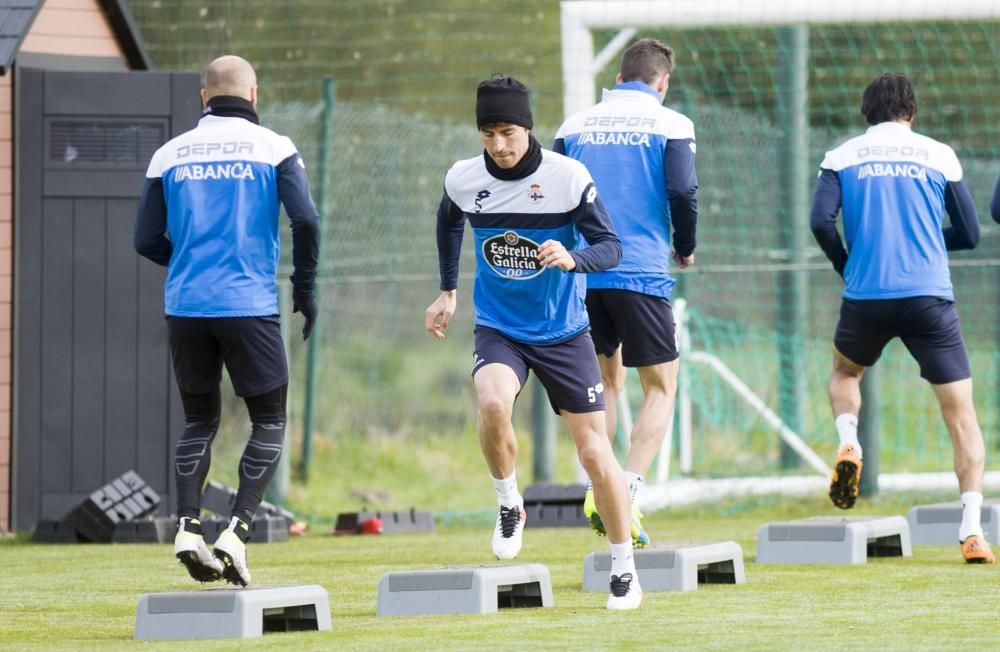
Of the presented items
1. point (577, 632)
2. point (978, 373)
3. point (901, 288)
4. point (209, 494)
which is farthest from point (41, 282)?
point (978, 373)

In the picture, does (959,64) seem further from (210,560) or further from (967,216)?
(210,560)

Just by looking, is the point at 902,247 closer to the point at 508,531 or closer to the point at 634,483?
the point at 634,483

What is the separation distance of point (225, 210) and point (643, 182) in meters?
2.18

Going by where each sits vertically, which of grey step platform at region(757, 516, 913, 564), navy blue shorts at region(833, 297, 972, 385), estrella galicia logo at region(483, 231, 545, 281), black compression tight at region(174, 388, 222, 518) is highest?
estrella galicia logo at region(483, 231, 545, 281)

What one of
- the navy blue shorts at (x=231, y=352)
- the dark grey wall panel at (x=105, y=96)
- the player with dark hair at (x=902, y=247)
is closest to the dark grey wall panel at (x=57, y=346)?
the dark grey wall panel at (x=105, y=96)

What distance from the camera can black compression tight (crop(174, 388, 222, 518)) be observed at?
7.05 metres

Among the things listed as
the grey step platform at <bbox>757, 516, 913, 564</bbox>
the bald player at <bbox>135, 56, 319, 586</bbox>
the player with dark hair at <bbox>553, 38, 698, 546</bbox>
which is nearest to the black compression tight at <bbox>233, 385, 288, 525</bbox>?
the bald player at <bbox>135, 56, 319, 586</bbox>

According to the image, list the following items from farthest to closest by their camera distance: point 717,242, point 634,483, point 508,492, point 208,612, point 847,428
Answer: point 717,242 < point 847,428 < point 634,483 < point 508,492 < point 208,612

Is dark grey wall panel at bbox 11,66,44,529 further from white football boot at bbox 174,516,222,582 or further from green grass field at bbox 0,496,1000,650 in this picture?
white football boot at bbox 174,516,222,582

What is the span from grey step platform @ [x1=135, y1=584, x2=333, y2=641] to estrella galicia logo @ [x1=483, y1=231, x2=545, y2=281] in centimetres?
154

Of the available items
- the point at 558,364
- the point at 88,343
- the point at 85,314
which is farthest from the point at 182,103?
the point at 558,364

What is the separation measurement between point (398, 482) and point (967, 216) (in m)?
7.41

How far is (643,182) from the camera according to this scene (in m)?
8.41

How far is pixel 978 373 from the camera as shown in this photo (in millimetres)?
17344
